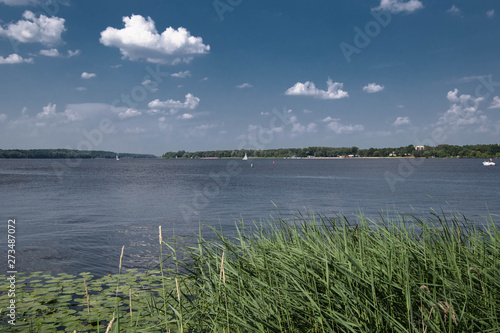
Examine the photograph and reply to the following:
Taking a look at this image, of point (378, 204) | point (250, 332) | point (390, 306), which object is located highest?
point (390, 306)

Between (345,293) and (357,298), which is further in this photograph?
(345,293)

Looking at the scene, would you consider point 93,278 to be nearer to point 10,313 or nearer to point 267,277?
point 10,313

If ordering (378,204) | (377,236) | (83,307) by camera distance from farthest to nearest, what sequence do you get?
(378,204)
(83,307)
(377,236)

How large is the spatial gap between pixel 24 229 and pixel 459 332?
75.0 feet

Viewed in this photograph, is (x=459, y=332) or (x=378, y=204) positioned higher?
(x=459, y=332)

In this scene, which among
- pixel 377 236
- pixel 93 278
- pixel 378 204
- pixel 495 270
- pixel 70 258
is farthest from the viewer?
pixel 378 204

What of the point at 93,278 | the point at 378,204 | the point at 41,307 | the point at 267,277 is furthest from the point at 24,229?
the point at 378,204

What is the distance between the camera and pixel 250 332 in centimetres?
447

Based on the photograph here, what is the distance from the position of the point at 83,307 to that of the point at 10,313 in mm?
1478

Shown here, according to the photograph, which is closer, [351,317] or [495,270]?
[351,317]

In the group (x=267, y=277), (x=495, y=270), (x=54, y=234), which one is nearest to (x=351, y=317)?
(x=267, y=277)

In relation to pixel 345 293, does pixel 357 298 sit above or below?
above

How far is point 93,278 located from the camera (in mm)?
11703

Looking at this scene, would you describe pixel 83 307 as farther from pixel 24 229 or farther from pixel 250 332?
pixel 24 229
